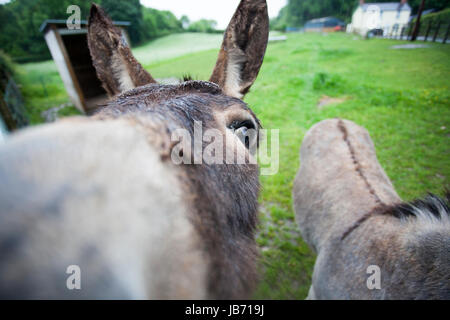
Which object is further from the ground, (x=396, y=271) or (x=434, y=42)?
(x=434, y=42)

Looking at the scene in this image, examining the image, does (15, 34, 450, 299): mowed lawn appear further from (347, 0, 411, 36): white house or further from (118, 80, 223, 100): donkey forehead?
(118, 80, 223, 100): donkey forehead

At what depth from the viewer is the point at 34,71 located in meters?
9.62

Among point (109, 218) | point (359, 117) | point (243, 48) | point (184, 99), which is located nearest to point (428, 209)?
point (243, 48)

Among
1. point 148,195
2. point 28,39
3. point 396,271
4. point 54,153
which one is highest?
point 28,39

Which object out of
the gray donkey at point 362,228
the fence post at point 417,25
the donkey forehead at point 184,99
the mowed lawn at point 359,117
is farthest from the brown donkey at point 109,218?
the fence post at point 417,25

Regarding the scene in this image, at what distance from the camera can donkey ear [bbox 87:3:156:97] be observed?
2184mm

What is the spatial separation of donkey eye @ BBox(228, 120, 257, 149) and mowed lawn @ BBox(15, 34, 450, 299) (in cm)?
88

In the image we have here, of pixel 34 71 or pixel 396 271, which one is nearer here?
pixel 396 271

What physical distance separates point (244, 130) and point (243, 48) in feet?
3.35

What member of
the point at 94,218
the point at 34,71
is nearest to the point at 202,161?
the point at 94,218

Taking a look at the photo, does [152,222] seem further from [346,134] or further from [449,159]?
[449,159]

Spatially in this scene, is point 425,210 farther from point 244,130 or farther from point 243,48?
point 243,48

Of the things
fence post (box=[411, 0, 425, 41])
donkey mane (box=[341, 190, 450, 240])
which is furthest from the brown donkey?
fence post (box=[411, 0, 425, 41])

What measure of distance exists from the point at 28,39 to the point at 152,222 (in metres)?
A: 11.4
